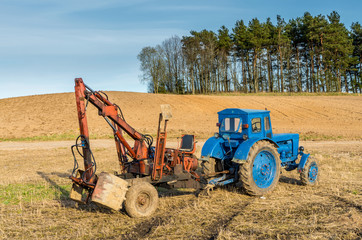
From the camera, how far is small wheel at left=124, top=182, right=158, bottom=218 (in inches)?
247

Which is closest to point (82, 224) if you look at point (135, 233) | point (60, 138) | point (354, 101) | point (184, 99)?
point (135, 233)

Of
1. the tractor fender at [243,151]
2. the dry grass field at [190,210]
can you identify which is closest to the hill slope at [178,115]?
the dry grass field at [190,210]

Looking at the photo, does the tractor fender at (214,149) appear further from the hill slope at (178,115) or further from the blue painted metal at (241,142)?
the hill slope at (178,115)

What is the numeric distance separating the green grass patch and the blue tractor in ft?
12.9

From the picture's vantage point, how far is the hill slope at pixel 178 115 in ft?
89.4

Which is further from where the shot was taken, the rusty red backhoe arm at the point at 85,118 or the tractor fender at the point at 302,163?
the tractor fender at the point at 302,163

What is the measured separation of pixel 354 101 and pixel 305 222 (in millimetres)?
38046

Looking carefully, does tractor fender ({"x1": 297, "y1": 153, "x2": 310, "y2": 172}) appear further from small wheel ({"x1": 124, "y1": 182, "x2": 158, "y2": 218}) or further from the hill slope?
the hill slope

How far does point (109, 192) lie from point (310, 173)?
5.64 meters

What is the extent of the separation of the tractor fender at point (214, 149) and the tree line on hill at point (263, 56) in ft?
151

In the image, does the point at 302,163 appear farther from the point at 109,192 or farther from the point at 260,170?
the point at 109,192

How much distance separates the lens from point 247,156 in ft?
24.6

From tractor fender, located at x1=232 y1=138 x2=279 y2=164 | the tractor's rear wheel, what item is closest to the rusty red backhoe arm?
tractor fender, located at x1=232 y1=138 x2=279 y2=164

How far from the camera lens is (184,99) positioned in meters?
41.2
